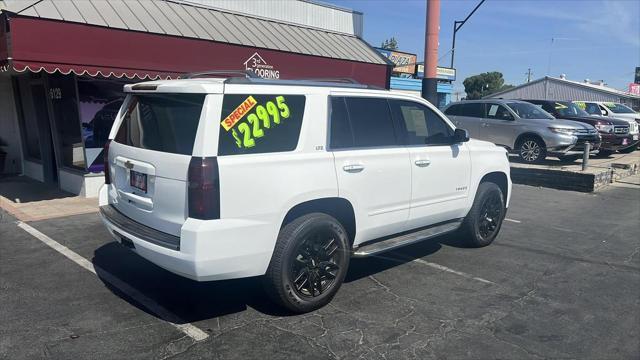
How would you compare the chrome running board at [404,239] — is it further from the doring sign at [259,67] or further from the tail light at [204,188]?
the doring sign at [259,67]

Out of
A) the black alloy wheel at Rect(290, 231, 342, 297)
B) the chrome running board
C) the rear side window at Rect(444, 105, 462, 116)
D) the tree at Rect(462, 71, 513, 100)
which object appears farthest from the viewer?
the tree at Rect(462, 71, 513, 100)

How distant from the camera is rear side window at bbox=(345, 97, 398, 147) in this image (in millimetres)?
4590

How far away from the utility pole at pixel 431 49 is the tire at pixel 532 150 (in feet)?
9.62

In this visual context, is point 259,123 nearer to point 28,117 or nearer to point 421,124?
→ point 421,124

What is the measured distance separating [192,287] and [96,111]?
227 inches

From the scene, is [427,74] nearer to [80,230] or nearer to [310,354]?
[80,230]

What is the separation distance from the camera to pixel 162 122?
3.95 meters

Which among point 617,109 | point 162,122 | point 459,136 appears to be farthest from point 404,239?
point 617,109

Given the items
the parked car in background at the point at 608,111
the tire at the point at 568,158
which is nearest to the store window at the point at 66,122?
the tire at the point at 568,158

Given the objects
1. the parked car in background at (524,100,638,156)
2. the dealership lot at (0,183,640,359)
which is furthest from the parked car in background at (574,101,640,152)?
the dealership lot at (0,183,640,359)

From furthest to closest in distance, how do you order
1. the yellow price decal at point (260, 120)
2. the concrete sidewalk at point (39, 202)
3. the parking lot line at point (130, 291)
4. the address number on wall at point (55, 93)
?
the address number on wall at point (55, 93) → the concrete sidewalk at point (39, 202) → the parking lot line at point (130, 291) → the yellow price decal at point (260, 120)

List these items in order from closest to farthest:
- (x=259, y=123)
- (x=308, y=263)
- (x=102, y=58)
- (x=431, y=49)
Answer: (x=259, y=123)
(x=308, y=263)
(x=102, y=58)
(x=431, y=49)

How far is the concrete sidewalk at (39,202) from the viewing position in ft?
25.3

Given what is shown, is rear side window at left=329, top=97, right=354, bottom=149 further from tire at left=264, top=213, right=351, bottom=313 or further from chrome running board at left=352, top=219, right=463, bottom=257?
chrome running board at left=352, top=219, right=463, bottom=257
